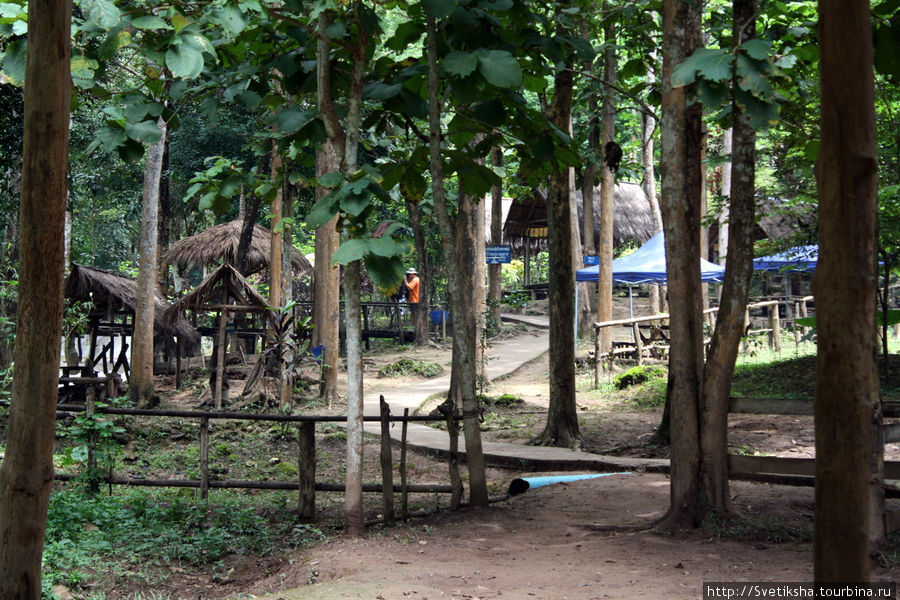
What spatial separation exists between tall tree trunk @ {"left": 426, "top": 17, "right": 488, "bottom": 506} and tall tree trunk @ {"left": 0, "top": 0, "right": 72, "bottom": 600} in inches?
129

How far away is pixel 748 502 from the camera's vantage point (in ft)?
21.4

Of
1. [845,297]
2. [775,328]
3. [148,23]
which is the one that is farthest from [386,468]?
[775,328]

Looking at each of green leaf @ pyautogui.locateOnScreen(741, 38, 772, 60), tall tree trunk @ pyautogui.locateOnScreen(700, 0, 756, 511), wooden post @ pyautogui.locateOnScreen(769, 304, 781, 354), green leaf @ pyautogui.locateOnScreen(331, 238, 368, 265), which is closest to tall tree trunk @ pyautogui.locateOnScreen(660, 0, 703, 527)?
tall tree trunk @ pyautogui.locateOnScreen(700, 0, 756, 511)

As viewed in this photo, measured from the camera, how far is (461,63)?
A: 499 centimetres

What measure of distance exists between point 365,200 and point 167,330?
36.4 ft

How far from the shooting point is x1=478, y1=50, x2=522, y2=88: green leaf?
15.8 feet

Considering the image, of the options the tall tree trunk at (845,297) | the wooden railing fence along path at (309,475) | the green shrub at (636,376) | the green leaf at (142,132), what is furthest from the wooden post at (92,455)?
the green shrub at (636,376)

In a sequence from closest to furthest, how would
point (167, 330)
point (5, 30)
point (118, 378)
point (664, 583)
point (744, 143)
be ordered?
point (5, 30) → point (664, 583) → point (744, 143) → point (118, 378) → point (167, 330)

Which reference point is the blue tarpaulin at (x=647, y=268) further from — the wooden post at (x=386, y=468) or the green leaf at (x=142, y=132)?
the green leaf at (x=142, y=132)

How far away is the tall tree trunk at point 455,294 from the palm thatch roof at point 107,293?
298 inches

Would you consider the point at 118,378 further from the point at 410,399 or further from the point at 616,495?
the point at 616,495

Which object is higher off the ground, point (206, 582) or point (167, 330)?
point (167, 330)

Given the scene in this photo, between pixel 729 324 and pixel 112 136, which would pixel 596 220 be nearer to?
pixel 729 324

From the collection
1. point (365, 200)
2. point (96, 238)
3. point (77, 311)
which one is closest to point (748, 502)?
point (365, 200)
